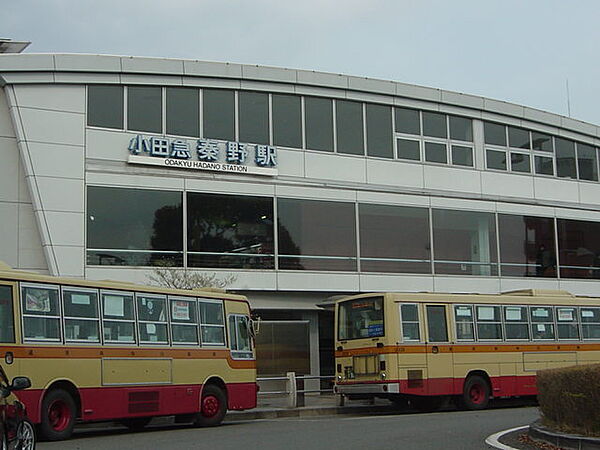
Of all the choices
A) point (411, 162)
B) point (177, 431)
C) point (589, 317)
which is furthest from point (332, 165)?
point (177, 431)

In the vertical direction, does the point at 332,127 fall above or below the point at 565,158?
above

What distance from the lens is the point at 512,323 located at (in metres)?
26.1

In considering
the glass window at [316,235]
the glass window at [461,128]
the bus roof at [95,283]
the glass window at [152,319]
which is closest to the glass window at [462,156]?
the glass window at [461,128]

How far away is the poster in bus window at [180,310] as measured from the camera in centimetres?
2020

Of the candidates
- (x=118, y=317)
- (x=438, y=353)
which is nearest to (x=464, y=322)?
(x=438, y=353)

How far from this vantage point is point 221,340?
70.5 feet

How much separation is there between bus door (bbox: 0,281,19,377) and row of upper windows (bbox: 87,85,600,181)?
13.1 metres

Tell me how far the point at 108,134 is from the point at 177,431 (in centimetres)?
1189

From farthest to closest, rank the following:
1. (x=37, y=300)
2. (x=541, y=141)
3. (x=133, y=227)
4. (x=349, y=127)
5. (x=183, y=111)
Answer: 1. (x=541, y=141)
2. (x=349, y=127)
3. (x=183, y=111)
4. (x=133, y=227)
5. (x=37, y=300)

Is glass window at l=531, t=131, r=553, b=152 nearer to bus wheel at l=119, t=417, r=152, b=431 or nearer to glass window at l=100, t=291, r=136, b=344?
bus wheel at l=119, t=417, r=152, b=431

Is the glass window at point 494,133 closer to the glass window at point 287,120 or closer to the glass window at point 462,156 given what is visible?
the glass window at point 462,156

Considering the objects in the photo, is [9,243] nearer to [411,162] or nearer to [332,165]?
[332,165]

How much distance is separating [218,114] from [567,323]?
12.5m

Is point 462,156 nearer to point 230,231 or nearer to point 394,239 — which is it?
point 394,239
